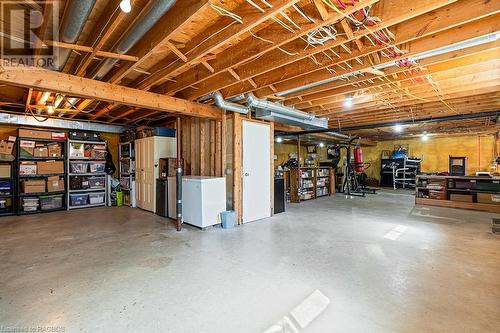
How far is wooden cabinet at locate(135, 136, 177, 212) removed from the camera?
19.1ft

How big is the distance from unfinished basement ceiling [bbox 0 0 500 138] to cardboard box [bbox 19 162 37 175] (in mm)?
1897

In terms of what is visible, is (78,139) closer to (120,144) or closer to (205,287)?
(120,144)

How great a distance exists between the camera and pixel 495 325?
180 centimetres

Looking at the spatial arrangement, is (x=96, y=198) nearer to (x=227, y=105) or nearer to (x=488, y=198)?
(x=227, y=105)

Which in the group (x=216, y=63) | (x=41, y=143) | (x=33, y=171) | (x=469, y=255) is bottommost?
(x=469, y=255)

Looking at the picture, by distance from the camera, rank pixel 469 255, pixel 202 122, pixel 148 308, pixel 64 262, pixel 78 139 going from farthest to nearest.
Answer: pixel 78 139 → pixel 202 122 → pixel 469 255 → pixel 64 262 → pixel 148 308

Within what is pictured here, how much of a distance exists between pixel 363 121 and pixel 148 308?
7.38 m

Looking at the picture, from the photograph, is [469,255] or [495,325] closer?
[495,325]

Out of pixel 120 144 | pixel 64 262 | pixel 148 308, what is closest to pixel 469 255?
pixel 148 308

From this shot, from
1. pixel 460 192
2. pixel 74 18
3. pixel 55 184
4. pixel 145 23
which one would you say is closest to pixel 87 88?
pixel 74 18

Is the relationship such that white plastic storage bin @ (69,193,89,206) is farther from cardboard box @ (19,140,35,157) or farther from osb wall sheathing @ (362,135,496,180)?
osb wall sheathing @ (362,135,496,180)

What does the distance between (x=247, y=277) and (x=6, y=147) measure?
692 centimetres

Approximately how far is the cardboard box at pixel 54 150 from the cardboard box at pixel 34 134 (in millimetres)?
230

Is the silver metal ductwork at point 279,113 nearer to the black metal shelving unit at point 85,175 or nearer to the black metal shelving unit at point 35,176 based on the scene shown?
the black metal shelving unit at point 85,175
